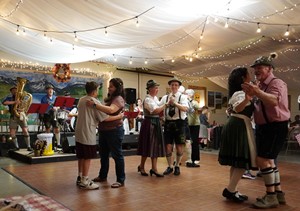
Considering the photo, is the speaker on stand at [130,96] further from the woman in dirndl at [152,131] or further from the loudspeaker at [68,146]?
the woman in dirndl at [152,131]

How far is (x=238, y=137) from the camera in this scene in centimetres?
296

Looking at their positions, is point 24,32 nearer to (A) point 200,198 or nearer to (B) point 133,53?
(B) point 133,53

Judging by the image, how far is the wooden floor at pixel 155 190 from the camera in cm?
299

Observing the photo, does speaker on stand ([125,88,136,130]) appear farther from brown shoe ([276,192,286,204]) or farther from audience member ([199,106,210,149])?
brown shoe ([276,192,286,204])

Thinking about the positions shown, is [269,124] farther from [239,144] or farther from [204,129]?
[204,129]

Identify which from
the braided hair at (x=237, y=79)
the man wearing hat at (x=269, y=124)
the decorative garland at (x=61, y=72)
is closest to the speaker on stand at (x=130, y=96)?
the decorative garland at (x=61, y=72)

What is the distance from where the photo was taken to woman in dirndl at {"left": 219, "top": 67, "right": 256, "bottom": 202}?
2.93m

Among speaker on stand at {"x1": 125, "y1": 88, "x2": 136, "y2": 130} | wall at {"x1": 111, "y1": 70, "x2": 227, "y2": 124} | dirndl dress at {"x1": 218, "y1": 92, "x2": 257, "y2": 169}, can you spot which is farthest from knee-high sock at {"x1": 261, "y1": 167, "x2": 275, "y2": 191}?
wall at {"x1": 111, "y1": 70, "x2": 227, "y2": 124}

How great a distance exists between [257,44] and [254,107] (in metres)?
→ 4.41

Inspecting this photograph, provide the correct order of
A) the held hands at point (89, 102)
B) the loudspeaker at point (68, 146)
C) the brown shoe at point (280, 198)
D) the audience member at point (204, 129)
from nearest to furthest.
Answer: the brown shoe at point (280, 198) → the held hands at point (89, 102) → the loudspeaker at point (68, 146) → the audience member at point (204, 129)

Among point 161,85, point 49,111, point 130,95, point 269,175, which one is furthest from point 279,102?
point 161,85

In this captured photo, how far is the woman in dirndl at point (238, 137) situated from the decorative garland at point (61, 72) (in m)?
7.61

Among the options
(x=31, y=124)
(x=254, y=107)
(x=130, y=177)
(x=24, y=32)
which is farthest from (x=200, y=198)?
(x=31, y=124)

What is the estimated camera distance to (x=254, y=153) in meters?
2.96
